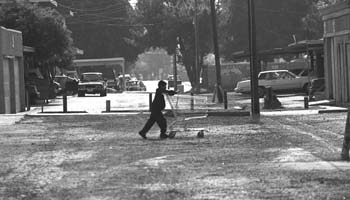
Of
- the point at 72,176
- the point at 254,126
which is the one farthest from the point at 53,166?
the point at 254,126

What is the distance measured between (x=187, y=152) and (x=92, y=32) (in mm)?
73899

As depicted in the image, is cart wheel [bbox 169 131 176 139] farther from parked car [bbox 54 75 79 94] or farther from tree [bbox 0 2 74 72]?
parked car [bbox 54 75 79 94]

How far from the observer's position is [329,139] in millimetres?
17125

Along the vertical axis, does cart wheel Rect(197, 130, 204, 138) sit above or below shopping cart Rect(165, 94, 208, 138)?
below

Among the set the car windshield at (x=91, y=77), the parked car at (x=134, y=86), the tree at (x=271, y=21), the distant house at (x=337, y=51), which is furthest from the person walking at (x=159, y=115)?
the parked car at (x=134, y=86)

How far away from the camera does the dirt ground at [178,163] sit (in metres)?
10.1

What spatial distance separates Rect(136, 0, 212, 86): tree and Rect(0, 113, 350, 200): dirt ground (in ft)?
152

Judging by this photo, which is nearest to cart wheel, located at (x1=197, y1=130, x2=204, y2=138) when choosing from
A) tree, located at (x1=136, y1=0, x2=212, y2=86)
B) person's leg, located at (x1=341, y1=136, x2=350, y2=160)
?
person's leg, located at (x1=341, y1=136, x2=350, y2=160)

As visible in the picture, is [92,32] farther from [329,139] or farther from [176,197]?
[176,197]

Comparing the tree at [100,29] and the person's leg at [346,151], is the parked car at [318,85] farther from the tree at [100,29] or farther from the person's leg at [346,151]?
the tree at [100,29]

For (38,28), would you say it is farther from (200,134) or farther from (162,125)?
(200,134)

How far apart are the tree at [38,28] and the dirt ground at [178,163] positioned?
70.8 feet

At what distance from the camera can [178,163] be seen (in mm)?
13211

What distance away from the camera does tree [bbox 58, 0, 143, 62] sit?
286 feet
